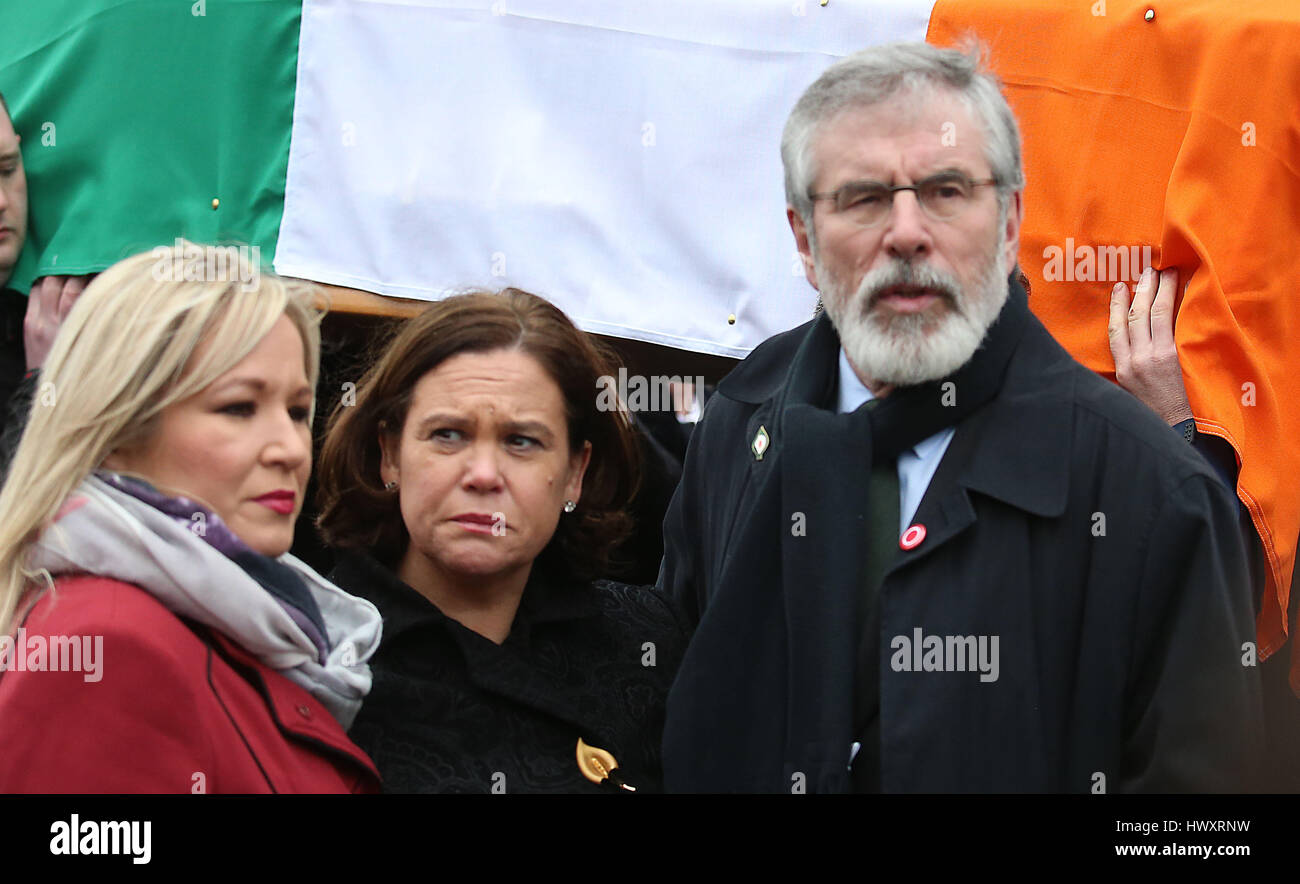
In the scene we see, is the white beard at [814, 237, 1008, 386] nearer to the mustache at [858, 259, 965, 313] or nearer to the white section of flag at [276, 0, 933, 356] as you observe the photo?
the mustache at [858, 259, 965, 313]

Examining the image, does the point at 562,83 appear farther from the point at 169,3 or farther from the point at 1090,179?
the point at 1090,179

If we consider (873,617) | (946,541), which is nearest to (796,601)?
(873,617)

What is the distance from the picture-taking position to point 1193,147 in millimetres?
3402

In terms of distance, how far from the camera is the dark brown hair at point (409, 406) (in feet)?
9.82

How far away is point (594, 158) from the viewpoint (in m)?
3.77

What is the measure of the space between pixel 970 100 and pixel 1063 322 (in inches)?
38.6

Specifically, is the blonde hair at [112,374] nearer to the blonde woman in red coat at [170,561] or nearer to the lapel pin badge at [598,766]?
the blonde woman in red coat at [170,561]

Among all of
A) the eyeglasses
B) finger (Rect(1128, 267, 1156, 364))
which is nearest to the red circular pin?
the eyeglasses

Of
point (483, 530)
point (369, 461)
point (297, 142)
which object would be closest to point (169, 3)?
point (297, 142)

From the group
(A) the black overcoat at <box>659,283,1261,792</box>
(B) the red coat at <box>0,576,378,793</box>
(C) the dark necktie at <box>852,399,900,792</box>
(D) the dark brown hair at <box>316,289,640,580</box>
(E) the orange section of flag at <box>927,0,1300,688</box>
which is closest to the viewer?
(B) the red coat at <box>0,576,378,793</box>

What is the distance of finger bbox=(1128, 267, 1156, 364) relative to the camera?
342 centimetres

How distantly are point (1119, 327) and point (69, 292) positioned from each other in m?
2.45

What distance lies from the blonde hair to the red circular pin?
1.10 m

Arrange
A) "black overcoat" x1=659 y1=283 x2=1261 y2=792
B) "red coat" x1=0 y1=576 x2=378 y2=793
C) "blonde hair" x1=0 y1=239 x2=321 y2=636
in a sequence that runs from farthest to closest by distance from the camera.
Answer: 1. "black overcoat" x1=659 y1=283 x2=1261 y2=792
2. "blonde hair" x1=0 y1=239 x2=321 y2=636
3. "red coat" x1=0 y1=576 x2=378 y2=793
